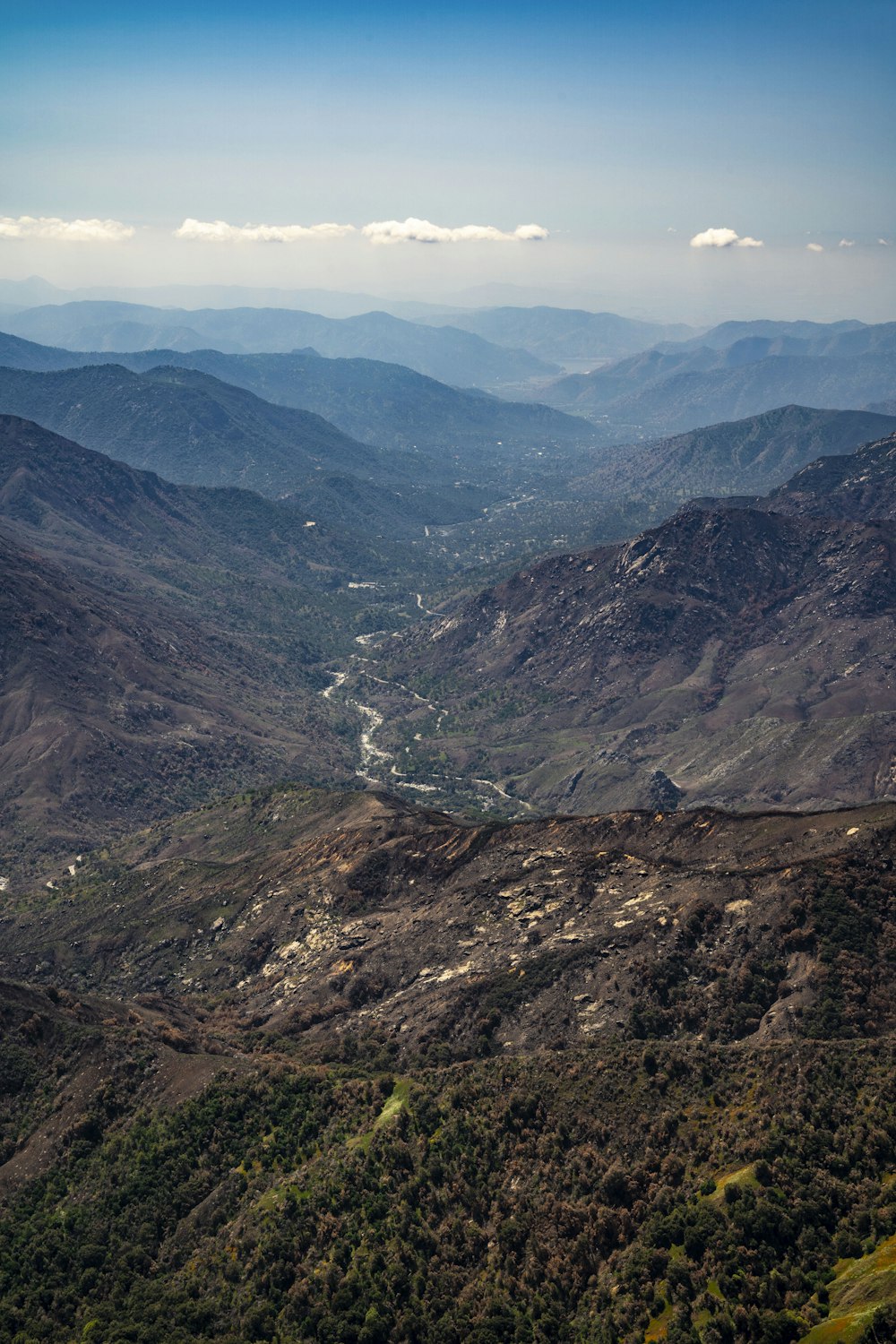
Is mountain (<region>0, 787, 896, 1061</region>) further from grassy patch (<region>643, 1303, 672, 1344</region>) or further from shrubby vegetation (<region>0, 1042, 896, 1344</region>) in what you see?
grassy patch (<region>643, 1303, 672, 1344</region>)

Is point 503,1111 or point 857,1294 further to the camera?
point 503,1111

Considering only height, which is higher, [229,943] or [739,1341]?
[739,1341]

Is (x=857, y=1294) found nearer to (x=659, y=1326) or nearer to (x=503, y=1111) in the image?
(x=659, y=1326)

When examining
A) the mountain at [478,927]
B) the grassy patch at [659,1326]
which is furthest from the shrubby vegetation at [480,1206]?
the mountain at [478,927]

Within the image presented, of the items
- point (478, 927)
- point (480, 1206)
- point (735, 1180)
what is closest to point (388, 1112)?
point (480, 1206)

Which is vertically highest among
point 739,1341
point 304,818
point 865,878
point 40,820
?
point 865,878

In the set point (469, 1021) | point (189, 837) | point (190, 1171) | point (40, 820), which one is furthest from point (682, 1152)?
point (40, 820)

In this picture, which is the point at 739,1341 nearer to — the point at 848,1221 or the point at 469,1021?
the point at 848,1221

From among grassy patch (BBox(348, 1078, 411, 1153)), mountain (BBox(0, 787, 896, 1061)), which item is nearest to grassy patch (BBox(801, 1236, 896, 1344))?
mountain (BBox(0, 787, 896, 1061))
